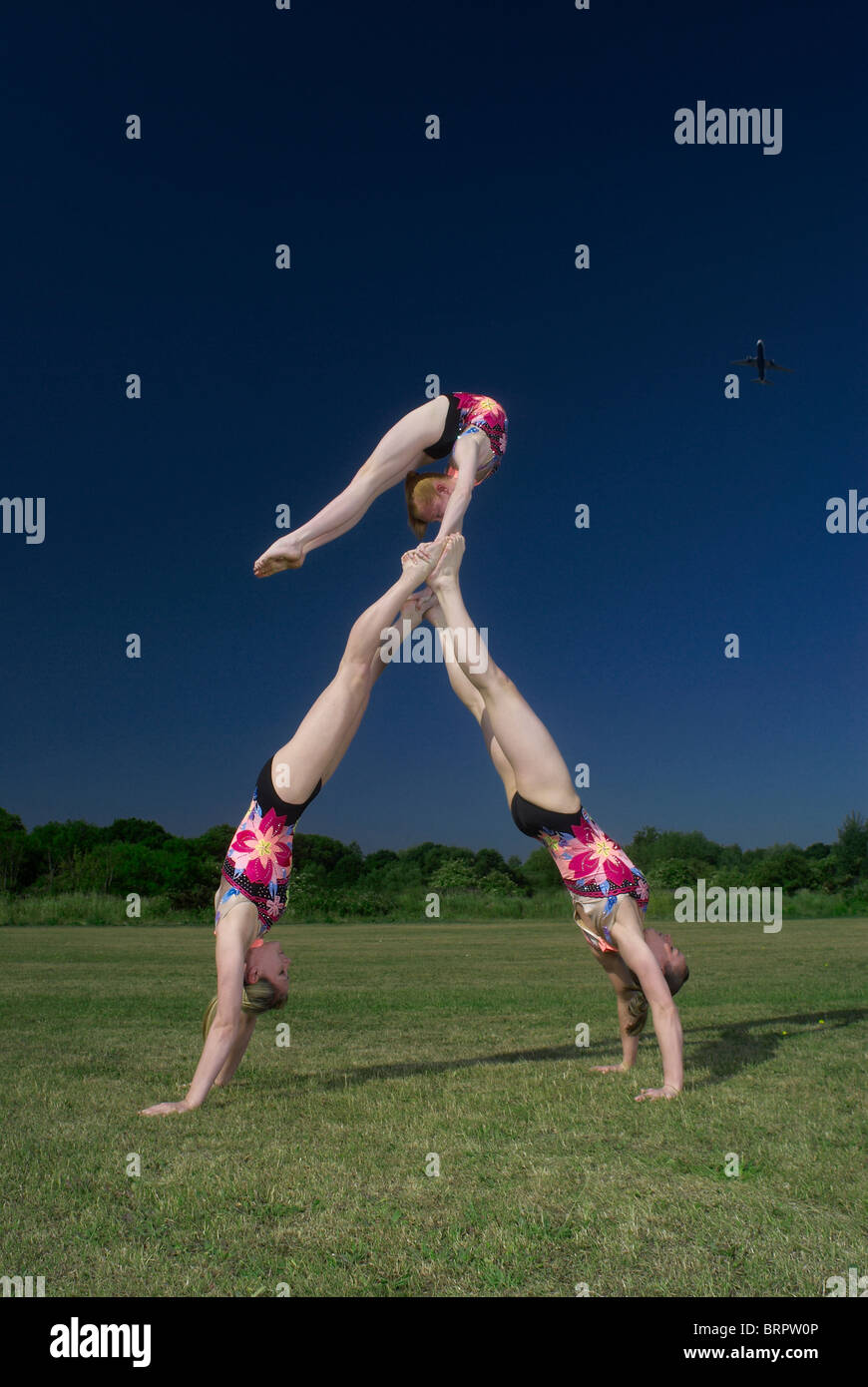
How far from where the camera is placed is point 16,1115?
646 centimetres

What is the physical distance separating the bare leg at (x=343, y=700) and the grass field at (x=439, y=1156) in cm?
231

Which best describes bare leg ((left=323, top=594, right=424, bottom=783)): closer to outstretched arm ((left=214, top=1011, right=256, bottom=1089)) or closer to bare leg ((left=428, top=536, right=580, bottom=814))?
bare leg ((left=428, top=536, right=580, bottom=814))

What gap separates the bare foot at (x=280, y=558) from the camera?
6.40 meters

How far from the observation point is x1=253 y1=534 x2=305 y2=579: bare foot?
252 inches

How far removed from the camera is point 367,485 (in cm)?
700

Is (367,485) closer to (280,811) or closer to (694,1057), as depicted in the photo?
(280,811)

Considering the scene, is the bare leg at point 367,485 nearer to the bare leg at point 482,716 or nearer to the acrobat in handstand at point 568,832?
the acrobat in handstand at point 568,832

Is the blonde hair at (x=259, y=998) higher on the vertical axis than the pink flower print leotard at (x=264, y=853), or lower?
lower

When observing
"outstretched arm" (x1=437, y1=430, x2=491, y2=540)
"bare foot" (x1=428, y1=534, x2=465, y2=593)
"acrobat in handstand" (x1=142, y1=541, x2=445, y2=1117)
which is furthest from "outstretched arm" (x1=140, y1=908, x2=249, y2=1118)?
"outstretched arm" (x1=437, y1=430, x2=491, y2=540)

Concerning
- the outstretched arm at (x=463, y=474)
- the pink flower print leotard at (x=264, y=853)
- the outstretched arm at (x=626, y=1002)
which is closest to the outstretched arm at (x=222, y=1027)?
the pink flower print leotard at (x=264, y=853)

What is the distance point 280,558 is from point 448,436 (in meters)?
1.86

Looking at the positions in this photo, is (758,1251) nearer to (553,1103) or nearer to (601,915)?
(553,1103)
